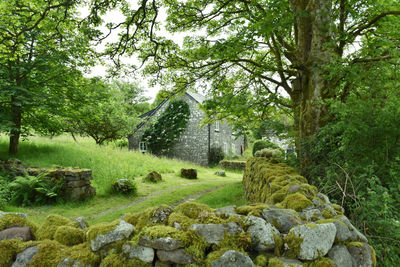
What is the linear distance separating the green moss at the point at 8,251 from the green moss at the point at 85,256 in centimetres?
54

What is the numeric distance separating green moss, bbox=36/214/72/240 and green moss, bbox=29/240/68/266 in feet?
0.63

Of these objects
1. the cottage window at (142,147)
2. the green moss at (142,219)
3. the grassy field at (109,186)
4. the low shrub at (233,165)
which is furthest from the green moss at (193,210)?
Answer: the cottage window at (142,147)

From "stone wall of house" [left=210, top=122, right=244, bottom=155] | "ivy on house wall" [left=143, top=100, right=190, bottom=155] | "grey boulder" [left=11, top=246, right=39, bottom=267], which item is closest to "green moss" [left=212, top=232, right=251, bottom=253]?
"grey boulder" [left=11, top=246, right=39, bottom=267]

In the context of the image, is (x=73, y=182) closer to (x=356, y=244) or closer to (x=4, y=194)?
(x=4, y=194)

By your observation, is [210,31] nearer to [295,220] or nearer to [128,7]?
[128,7]

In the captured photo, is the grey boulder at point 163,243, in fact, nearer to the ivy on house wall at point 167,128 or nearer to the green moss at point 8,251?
the green moss at point 8,251

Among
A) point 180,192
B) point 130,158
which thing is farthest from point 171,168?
point 180,192

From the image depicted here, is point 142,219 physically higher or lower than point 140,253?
higher

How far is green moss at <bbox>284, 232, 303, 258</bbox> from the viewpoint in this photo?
6.02 ft

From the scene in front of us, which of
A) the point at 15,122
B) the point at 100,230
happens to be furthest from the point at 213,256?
the point at 15,122

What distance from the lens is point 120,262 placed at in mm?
1849

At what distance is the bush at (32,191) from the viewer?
692 cm

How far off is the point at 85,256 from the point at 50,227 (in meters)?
0.75

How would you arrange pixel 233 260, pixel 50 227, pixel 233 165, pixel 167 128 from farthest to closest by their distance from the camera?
pixel 167 128, pixel 233 165, pixel 50 227, pixel 233 260
